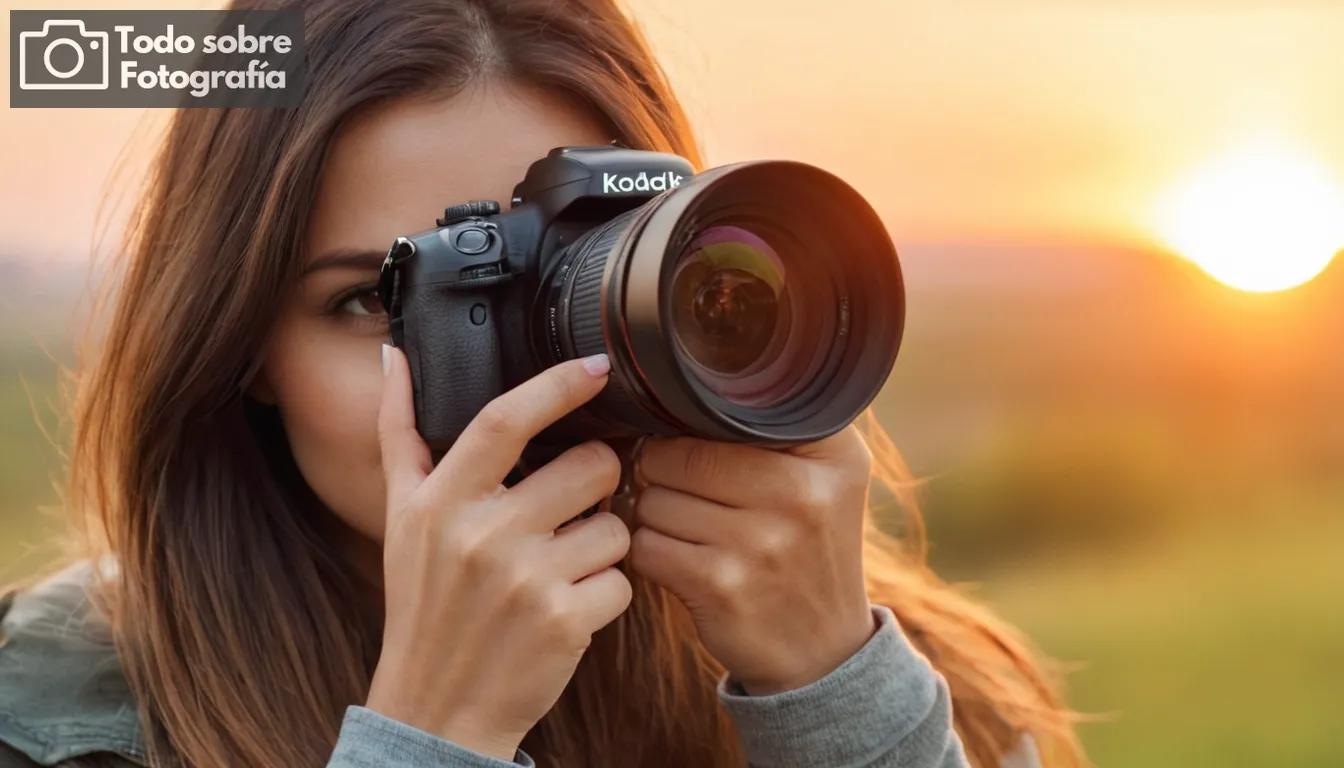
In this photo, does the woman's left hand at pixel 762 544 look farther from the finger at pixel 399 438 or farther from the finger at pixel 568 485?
the finger at pixel 399 438

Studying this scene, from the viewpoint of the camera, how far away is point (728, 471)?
0.81 meters

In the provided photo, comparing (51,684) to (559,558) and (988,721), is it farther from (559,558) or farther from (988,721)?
(988,721)

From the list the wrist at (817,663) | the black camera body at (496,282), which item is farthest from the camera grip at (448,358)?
the wrist at (817,663)

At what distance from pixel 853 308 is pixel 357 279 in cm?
37

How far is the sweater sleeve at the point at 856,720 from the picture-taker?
873mm

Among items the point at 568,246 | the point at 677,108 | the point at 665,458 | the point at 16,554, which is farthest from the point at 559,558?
the point at 16,554

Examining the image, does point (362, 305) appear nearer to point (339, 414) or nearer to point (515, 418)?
point (339, 414)

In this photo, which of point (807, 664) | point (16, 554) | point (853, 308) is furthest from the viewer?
point (16, 554)

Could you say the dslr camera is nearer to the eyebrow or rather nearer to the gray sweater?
the eyebrow

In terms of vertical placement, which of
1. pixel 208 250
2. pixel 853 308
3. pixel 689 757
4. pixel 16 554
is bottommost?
pixel 689 757

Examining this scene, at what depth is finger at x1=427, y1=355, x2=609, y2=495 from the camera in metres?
0.74

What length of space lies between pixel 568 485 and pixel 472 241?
0.58 feet

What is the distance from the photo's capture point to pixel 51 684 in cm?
92

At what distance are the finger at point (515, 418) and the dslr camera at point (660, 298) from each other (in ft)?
0.06
